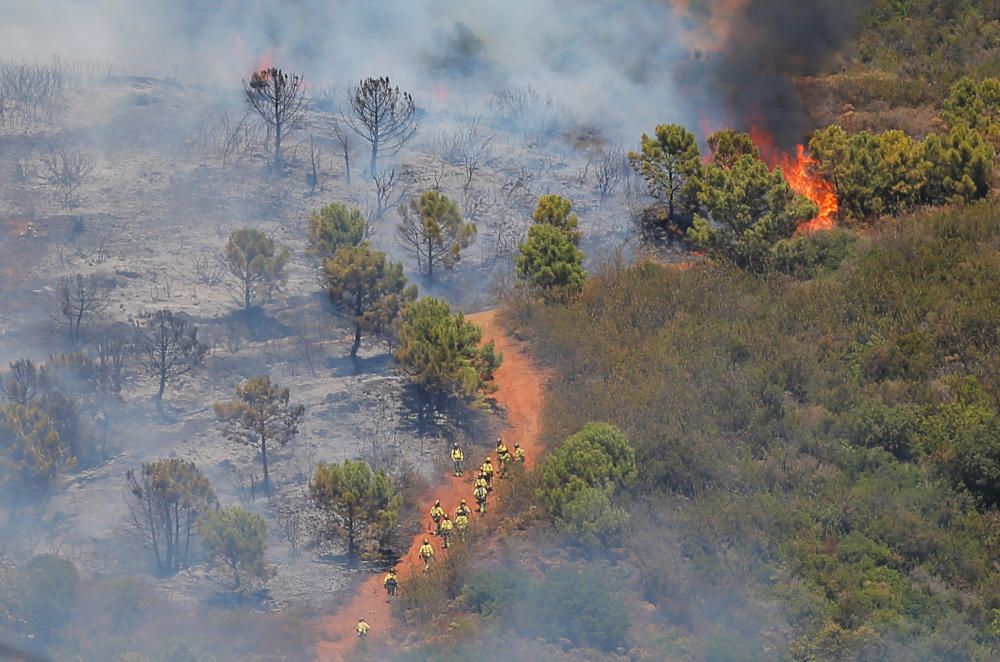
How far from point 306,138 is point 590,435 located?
17.9 m

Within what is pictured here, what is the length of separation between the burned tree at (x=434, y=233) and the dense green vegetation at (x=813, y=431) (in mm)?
3480

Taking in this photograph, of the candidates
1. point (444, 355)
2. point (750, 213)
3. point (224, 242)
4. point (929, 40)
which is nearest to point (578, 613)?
point (444, 355)

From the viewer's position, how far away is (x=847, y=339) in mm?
32375

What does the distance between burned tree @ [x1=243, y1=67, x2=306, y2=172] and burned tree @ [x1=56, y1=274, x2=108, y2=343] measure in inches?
311

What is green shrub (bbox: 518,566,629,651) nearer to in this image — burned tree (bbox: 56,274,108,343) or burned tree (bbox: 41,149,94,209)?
burned tree (bbox: 56,274,108,343)

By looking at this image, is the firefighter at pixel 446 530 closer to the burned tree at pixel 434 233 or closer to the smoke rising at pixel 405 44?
the burned tree at pixel 434 233

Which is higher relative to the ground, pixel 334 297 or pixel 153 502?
pixel 334 297

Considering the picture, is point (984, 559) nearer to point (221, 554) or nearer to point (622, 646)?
point (622, 646)

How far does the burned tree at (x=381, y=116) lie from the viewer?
42.3m

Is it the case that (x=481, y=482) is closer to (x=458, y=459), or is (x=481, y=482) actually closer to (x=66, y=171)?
(x=458, y=459)

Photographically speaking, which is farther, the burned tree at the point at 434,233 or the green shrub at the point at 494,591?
the burned tree at the point at 434,233

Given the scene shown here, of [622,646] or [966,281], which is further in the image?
[966,281]

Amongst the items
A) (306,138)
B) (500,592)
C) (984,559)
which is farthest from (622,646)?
(306,138)

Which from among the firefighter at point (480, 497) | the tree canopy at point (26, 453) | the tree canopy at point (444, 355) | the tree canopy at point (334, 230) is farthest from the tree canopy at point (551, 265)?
the tree canopy at point (26, 453)
